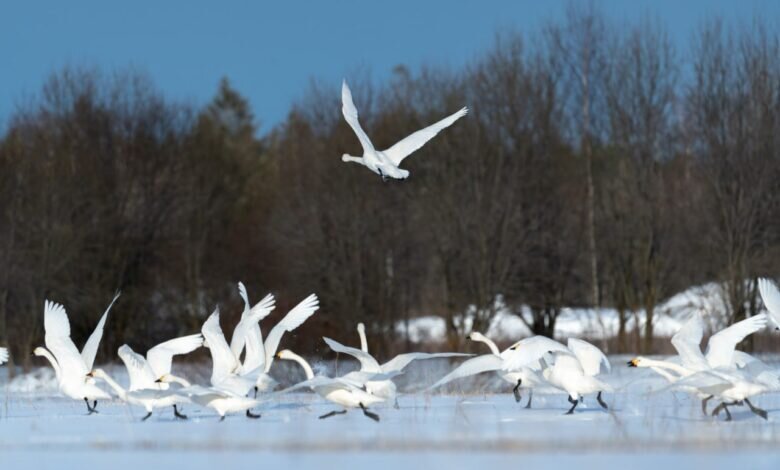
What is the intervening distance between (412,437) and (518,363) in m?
2.32

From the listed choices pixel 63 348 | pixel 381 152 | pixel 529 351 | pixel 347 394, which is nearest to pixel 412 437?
pixel 347 394

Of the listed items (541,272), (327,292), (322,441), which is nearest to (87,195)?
(327,292)

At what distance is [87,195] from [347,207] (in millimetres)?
6230

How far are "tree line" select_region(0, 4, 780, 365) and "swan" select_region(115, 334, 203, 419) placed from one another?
1377 centimetres

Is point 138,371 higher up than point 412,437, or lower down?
higher up

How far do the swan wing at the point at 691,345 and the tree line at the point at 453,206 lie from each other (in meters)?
15.3

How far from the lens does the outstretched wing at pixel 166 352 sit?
15.7 m

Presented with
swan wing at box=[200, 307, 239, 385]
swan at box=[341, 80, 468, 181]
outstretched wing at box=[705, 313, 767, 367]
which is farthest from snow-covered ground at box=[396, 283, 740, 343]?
swan wing at box=[200, 307, 239, 385]

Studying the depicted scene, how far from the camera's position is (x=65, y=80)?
3525 centimetres

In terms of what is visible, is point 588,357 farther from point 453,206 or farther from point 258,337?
point 453,206

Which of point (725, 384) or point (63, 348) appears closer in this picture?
point (725, 384)

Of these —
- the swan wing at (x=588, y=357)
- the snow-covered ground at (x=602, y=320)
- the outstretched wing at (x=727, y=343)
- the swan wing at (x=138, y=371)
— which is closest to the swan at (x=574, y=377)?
the swan wing at (x=588, y=357)

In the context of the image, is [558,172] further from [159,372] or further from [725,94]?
[159,372]

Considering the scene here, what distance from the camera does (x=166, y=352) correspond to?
15.8m
